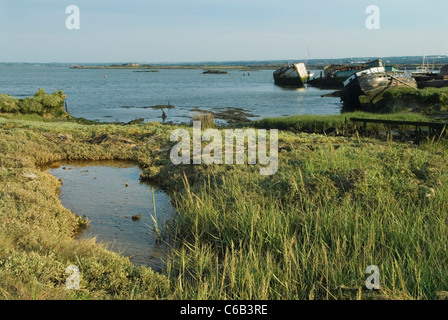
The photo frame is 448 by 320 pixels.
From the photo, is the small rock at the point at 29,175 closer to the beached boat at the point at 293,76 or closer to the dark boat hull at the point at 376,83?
the dark boat hull at the point at 376,83

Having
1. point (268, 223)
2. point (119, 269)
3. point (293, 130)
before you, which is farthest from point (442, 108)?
point (119, 269)

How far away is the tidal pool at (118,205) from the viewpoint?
8.04m

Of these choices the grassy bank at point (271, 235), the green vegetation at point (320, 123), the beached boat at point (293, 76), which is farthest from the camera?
the beached boat at point (293, 76)

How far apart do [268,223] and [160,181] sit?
6745mm

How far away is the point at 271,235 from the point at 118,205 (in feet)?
16.8

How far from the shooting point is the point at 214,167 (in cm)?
1206

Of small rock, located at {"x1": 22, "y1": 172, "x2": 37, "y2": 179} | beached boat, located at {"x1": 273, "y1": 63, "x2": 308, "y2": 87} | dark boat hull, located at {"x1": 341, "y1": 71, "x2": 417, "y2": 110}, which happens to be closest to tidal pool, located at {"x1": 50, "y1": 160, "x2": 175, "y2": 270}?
small rock, located at {"x1": 22, "y1": 172, "x2": 37, "y2": 179}

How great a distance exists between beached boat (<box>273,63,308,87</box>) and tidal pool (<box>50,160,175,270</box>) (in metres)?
73.1

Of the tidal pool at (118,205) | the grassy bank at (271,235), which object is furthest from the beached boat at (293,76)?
the grassy bank at (271,235)

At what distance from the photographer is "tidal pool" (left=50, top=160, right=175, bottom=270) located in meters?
8.04

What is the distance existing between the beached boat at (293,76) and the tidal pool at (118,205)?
73.1 meters

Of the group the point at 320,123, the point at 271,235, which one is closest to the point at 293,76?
the point at 320,123

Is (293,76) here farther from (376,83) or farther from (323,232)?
(323,232)
